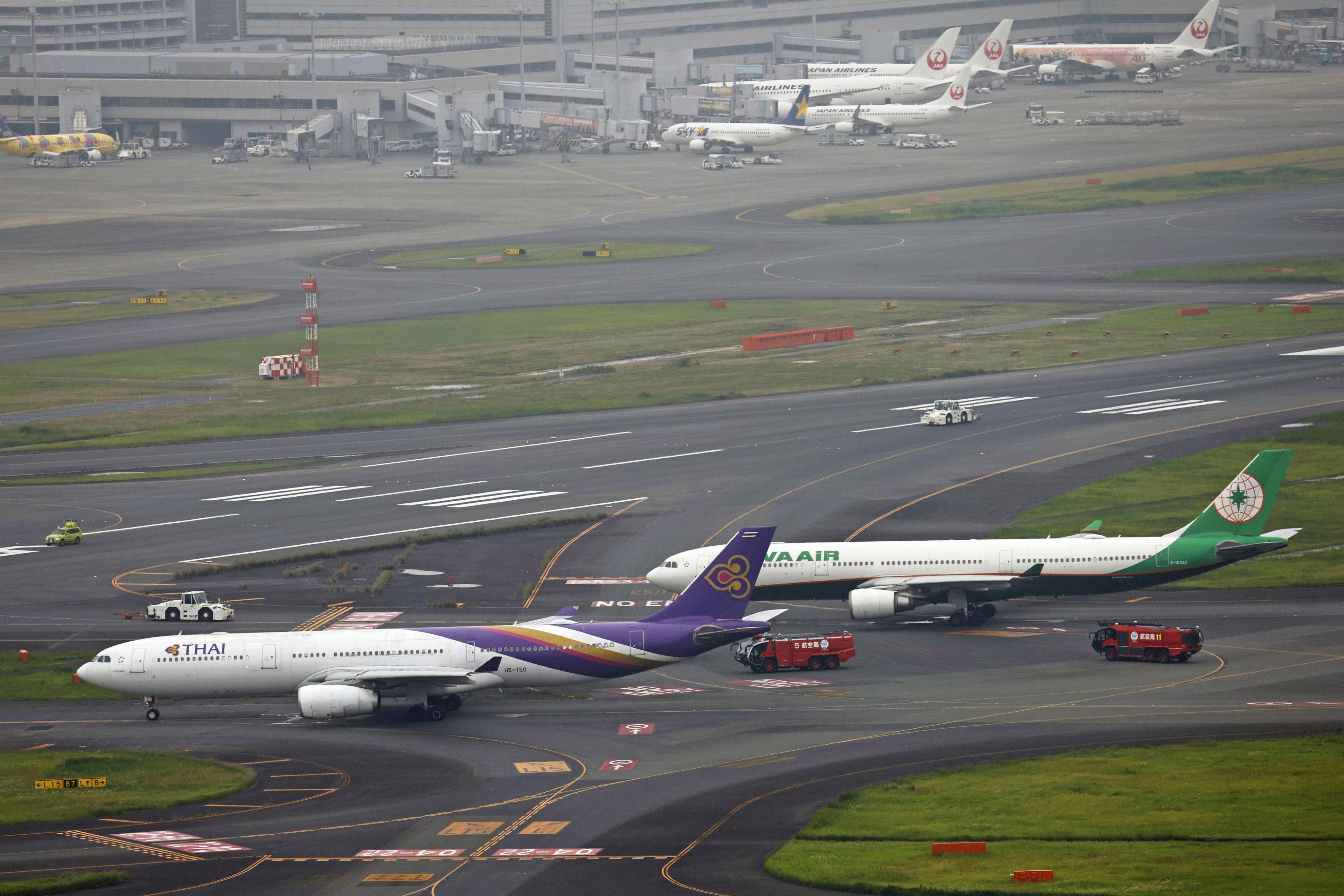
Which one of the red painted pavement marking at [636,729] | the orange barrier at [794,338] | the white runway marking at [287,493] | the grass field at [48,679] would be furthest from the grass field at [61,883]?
the orange barrier at [794,338]

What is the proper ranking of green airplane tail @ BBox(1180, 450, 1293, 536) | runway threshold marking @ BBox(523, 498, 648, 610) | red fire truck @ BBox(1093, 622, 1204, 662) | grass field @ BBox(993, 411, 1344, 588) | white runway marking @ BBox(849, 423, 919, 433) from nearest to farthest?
red fire truck @ BBox(1093, 622, 1204, 662), green airplane tail @ BBox(1180, 450, 1293, 536), runway threshold marking @ BBox(523, 498, 648, 610), grass field @ BBox(993, 411, 1344, 588), white runway marking @ BBox(849, 423, 919, 433)

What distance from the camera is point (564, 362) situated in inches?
5389

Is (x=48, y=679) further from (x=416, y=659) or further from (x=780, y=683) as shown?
(x=780, y=683)

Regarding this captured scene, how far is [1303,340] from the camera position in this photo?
13138 centimetres

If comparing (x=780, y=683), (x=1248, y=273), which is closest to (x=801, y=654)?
(x=780, y=683)

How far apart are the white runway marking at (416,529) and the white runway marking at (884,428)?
2065 centimetres

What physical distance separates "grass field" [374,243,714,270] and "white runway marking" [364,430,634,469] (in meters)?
69.1

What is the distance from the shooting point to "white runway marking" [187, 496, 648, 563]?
87188mm

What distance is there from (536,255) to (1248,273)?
80.3 meters

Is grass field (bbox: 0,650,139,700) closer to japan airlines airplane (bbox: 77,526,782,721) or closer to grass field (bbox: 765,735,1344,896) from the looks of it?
japan airlines airplane (bbox: 77,526,782,721)

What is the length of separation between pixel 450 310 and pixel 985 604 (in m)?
93.2

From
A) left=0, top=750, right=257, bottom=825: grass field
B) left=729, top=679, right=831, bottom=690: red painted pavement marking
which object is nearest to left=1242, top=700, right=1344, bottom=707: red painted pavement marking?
Answer: left=729, top=679, right=831, bottom=690: red painted pavement marking

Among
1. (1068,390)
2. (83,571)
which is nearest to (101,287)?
(83,571)

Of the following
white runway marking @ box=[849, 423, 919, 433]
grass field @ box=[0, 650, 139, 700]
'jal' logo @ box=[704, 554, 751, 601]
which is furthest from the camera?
white runway marking @ box=[849, 423, 919, 433]
